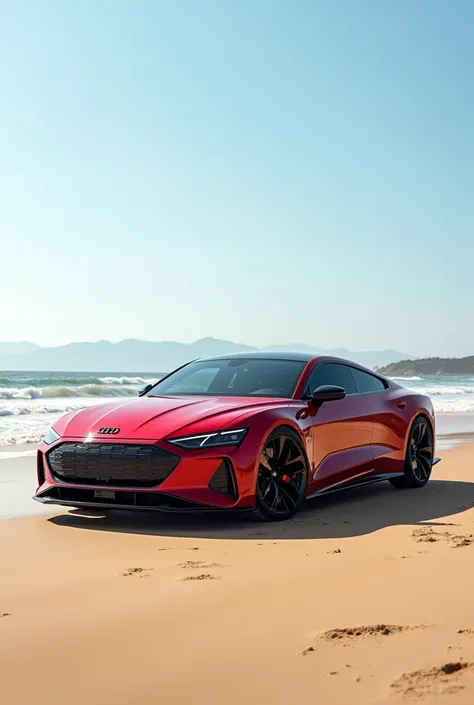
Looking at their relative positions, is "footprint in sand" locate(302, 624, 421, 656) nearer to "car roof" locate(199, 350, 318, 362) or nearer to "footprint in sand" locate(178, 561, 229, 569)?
"footprint in sand" locate(178, 561, 229, 569)

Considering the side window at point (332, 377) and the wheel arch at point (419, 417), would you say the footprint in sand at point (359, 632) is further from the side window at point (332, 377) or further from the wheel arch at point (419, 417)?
the wheel arch at point (419, 417)

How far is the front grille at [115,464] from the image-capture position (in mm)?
6543

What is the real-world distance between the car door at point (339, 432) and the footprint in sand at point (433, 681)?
4.08 metres

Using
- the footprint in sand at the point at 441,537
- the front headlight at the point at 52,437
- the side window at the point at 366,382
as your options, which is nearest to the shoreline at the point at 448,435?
the front headlight at the point at 52,437

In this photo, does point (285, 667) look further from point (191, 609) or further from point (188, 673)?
point (191, 609)

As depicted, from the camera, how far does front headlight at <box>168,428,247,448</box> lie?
659 centimetres

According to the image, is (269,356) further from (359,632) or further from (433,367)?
(433,367)

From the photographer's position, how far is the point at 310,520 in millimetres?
7047

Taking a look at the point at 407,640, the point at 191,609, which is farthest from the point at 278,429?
the point at 407,640

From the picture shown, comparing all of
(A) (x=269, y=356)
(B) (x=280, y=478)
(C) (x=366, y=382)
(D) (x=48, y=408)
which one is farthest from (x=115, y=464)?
(D) (x=48, y=408)

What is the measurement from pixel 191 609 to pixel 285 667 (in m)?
0.95

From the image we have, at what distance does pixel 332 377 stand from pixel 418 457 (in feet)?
5.39

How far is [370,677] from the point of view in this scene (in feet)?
10.5

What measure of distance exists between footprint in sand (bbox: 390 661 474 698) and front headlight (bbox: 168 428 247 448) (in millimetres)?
3449
